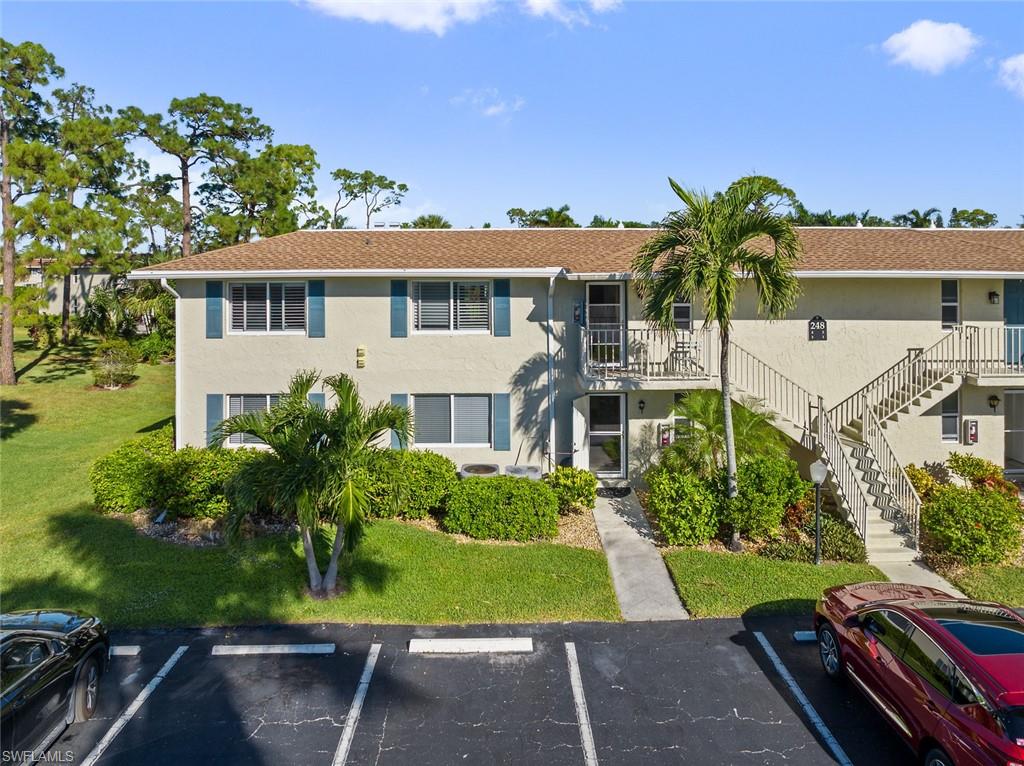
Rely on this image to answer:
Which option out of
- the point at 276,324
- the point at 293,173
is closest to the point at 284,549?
the point at 276,324

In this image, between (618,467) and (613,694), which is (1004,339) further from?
(613,694)

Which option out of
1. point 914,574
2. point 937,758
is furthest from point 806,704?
point 914,574

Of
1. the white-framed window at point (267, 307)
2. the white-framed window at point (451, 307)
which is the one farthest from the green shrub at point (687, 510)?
the white-framed window at point (267, 307)

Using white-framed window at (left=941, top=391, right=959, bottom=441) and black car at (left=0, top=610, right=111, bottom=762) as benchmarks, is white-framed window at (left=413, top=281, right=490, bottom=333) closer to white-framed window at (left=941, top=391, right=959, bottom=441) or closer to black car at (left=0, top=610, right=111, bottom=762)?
black car at (left=0, top=610, right=111, bottom=762)

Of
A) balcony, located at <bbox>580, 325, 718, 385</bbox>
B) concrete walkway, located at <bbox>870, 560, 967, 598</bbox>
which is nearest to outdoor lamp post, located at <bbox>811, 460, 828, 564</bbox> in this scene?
concrete walkway, located at <bbox>870, 560, 967, 598</bbox>

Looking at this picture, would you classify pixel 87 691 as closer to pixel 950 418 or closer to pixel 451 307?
pixel 451 307

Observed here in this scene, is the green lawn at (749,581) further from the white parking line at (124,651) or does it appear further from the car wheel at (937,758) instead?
the white parking line at (124,651)
